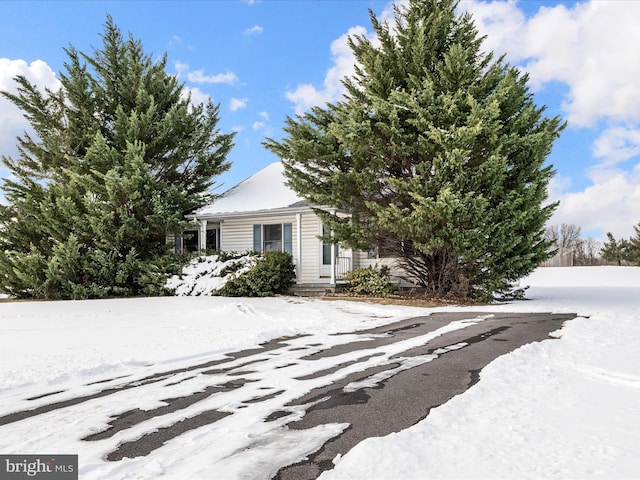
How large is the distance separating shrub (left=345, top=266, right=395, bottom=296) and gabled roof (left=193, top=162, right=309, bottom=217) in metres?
3.47

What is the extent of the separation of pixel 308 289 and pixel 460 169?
7.13m

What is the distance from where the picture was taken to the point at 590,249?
47.3 meters

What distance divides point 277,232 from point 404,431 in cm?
1489

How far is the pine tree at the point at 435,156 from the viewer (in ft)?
39.5

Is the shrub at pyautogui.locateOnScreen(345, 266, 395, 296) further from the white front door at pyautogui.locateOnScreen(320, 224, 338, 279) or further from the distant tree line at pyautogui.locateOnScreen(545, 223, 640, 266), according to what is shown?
the distant tree line at pyautogui.locateOnScreen(545, 223, 640, 266)

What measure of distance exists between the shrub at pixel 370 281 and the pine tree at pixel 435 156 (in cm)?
91

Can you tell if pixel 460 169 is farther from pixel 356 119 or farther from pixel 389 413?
pixel 389 413

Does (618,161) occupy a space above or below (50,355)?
above

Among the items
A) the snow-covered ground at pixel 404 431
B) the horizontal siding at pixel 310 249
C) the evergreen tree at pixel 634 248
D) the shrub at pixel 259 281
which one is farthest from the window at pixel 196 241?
the evergreen tree at pixel 634 248

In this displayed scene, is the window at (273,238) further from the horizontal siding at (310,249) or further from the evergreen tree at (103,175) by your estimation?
the evergreen tree at (103,175)

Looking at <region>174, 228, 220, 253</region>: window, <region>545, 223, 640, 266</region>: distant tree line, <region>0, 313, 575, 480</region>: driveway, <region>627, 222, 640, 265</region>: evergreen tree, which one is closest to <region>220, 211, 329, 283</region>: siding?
<region>174, 228, 220, 253</region>: window

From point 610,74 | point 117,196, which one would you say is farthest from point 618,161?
point 117,196

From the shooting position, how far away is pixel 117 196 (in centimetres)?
1462

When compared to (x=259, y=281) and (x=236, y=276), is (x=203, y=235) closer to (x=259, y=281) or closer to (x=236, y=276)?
(x=236, y=276)
